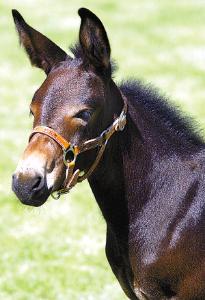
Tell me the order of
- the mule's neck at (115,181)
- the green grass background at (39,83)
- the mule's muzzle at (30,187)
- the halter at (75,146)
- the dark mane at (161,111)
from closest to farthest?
the mule's muzzle at (30,187) → the halter at (75,146) → the mule's neck at (115,181) → the dark mane at (161,111) → the green grass background at (39,83)

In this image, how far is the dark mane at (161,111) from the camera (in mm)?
4949

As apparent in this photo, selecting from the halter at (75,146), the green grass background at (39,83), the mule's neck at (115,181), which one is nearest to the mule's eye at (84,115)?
the halter at (75,146)

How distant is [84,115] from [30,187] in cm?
59

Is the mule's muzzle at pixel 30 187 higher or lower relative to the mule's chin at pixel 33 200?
higher

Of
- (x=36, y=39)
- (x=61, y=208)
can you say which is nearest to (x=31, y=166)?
(x=36, y=39)

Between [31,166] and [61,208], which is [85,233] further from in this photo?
[31,166]

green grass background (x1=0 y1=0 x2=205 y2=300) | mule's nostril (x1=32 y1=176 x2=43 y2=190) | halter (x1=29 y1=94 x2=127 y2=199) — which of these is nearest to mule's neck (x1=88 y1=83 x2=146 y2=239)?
halter (x1=29 y1=94 x2=127 y2=199)

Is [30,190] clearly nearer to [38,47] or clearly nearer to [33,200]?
[33,200]

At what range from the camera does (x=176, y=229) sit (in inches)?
185

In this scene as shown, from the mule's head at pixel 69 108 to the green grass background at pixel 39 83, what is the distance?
39.0 inches

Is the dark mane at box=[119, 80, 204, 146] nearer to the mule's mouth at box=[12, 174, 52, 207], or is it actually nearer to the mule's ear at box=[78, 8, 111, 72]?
the mule's ear at box=[78, 8, 111, 72]

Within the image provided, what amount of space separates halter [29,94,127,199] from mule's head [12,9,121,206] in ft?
0.10

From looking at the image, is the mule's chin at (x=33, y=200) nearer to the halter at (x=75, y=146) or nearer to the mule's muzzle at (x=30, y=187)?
the mule's muzzle at (x=30, y=187)

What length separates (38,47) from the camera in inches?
188
